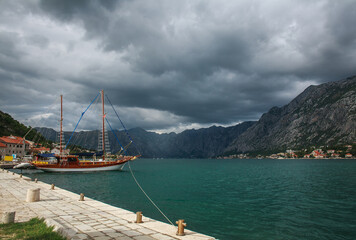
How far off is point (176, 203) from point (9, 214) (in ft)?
59.5

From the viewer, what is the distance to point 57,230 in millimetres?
9273

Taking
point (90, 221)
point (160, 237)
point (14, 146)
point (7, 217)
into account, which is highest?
point (14, 146)

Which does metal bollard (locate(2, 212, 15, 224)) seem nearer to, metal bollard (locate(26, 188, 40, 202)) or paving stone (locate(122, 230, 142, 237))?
paving stone (locate(122, 230, 142, 237))

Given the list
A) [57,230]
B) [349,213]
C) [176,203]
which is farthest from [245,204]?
[57,230]

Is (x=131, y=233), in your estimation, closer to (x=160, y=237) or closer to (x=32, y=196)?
(x=160, y=237)

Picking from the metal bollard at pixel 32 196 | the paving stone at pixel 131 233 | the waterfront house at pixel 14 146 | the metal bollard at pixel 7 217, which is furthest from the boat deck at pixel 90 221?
the waterfront house at pixel 14 146

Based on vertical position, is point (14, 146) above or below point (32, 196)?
above

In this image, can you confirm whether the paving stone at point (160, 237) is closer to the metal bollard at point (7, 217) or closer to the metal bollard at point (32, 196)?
the metal bollard at point (7, 217)

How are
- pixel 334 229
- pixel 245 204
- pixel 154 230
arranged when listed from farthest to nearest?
pixel 245 204, pixel 334 229, pixel 154 230

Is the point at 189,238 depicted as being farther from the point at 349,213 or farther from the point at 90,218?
the point at 349,213

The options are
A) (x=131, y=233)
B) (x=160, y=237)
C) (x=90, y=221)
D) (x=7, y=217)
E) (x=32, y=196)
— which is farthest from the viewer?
(x=32, y=196)

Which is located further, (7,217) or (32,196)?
(32,196)

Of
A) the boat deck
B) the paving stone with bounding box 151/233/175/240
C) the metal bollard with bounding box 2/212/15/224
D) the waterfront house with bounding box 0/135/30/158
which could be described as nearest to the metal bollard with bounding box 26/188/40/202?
the boat deck

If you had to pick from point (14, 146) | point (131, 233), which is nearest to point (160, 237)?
point (131, 233)
